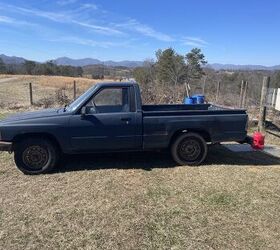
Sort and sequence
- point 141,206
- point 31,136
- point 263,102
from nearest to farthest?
point 141,206 → point 31,136 → point 263,102

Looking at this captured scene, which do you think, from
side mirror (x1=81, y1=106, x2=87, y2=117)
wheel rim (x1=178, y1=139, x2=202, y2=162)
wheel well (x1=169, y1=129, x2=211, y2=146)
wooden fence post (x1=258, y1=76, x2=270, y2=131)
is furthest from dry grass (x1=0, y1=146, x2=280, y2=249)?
wooden fence post (x1=258, y1=76, x2=270, y2=131)

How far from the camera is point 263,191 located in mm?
6402

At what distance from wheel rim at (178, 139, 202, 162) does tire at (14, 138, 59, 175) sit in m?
2.48

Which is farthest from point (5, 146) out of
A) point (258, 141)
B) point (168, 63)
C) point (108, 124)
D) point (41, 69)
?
point (41, 69)

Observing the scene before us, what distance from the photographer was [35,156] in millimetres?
7215

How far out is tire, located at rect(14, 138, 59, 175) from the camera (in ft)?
23.5

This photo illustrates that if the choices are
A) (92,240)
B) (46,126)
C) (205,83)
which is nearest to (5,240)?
(92,240)

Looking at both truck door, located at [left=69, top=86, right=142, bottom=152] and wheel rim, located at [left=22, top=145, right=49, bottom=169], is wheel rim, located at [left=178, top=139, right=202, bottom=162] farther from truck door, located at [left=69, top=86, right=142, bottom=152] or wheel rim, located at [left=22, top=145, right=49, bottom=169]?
wheel rim, located at [left=22, top=145, right=49, bottom=169]

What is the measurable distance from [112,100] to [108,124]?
576mm

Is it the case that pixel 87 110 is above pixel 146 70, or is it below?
below

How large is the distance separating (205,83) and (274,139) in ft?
27.7

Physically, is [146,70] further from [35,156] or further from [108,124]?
[35,156]

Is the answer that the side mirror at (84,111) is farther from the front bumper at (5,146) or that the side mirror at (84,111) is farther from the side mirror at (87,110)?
the front bumper at (5,146)

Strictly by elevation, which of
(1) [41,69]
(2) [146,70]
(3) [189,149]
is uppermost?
(2) [146,70]
